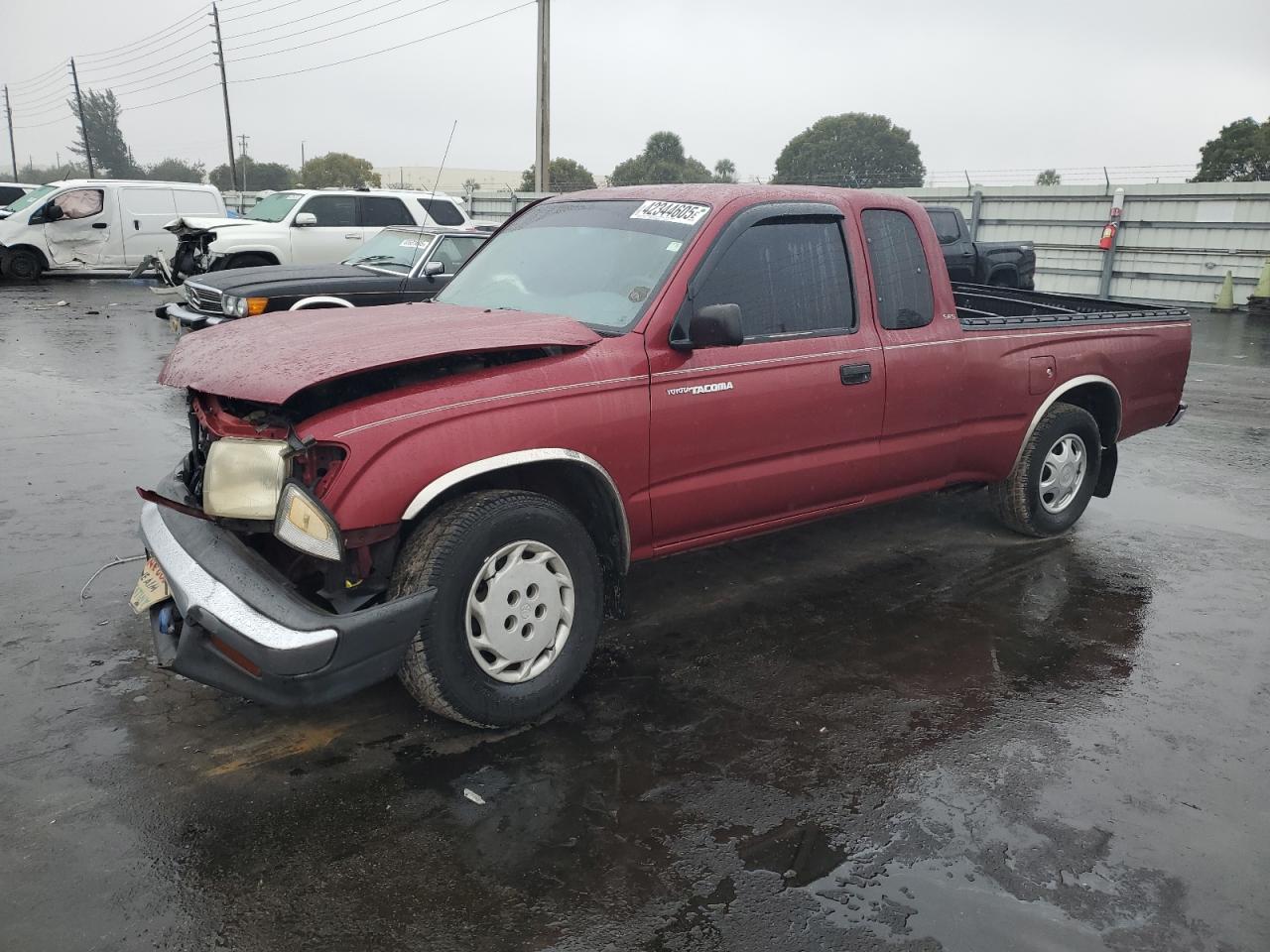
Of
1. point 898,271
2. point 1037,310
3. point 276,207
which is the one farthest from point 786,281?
point 276,207

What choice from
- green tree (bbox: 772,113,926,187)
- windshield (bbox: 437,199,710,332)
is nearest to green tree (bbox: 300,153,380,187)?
green tree (bbox: 772,113,926,187)

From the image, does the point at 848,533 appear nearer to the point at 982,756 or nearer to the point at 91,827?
the point at 982,756

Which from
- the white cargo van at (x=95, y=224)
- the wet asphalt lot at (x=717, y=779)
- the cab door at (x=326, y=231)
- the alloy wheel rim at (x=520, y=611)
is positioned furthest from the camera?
the white cargo van at (x=95, y=224)

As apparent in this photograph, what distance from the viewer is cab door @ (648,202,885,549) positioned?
3857mm

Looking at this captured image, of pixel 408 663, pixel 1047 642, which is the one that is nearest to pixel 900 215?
pixel 1047 642

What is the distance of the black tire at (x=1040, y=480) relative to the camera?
544cm

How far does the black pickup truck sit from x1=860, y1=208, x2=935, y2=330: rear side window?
864 cm

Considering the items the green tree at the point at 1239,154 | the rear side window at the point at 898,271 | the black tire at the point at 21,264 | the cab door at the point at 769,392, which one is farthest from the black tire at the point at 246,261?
the green tree at the point at 1239,154

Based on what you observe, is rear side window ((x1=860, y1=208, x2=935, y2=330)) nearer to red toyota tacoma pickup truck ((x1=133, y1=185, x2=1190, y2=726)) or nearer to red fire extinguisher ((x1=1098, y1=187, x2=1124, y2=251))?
red toyota tacoma pickup truck ((x1=133, y1=185, x2=1190, y2=726))

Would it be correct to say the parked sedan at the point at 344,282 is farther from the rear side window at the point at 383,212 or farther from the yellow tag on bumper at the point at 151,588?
the yellow tag on bumper at the point at 151,588

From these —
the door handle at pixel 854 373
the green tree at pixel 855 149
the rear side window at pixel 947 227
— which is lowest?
the door handle at pixel 854 373

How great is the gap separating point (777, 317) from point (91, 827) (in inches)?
122

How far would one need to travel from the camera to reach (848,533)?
5809 mm

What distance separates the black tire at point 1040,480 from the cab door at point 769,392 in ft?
4.41
